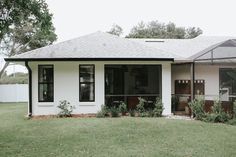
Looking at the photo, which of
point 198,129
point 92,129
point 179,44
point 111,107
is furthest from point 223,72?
point 92,129

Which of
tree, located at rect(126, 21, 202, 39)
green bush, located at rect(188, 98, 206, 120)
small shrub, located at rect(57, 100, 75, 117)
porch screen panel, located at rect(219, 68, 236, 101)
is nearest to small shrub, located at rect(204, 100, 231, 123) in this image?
green bush, located at rect(188, 98, 206, 120)

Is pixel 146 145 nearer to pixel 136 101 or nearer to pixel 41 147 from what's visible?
pixel 41 147

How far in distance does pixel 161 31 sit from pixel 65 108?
32762mm

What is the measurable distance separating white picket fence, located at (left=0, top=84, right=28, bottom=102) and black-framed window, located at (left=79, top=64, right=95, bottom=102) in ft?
60.0

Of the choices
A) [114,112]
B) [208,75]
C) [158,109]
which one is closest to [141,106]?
[158,109]

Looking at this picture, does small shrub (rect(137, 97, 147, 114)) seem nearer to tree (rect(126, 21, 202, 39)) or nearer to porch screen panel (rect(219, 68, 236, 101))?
porch screen panel (rect(219, 68, 236, 101))

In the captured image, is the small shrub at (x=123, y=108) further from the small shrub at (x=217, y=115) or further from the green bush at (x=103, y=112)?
the small shrub at (x=217, y=115)

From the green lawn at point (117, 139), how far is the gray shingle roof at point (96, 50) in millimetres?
3642

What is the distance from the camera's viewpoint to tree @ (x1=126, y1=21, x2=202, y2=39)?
46.6 metres

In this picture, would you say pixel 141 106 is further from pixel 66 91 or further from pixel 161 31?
pixel 161 31

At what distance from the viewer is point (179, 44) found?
22484 mm

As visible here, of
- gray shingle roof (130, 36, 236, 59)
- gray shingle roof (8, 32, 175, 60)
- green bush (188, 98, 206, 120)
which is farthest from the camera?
Result: gray shingle roof (130, 36, 236, 59)

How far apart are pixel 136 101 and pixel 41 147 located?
9.19m

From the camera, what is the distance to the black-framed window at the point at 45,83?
17.6 metres
